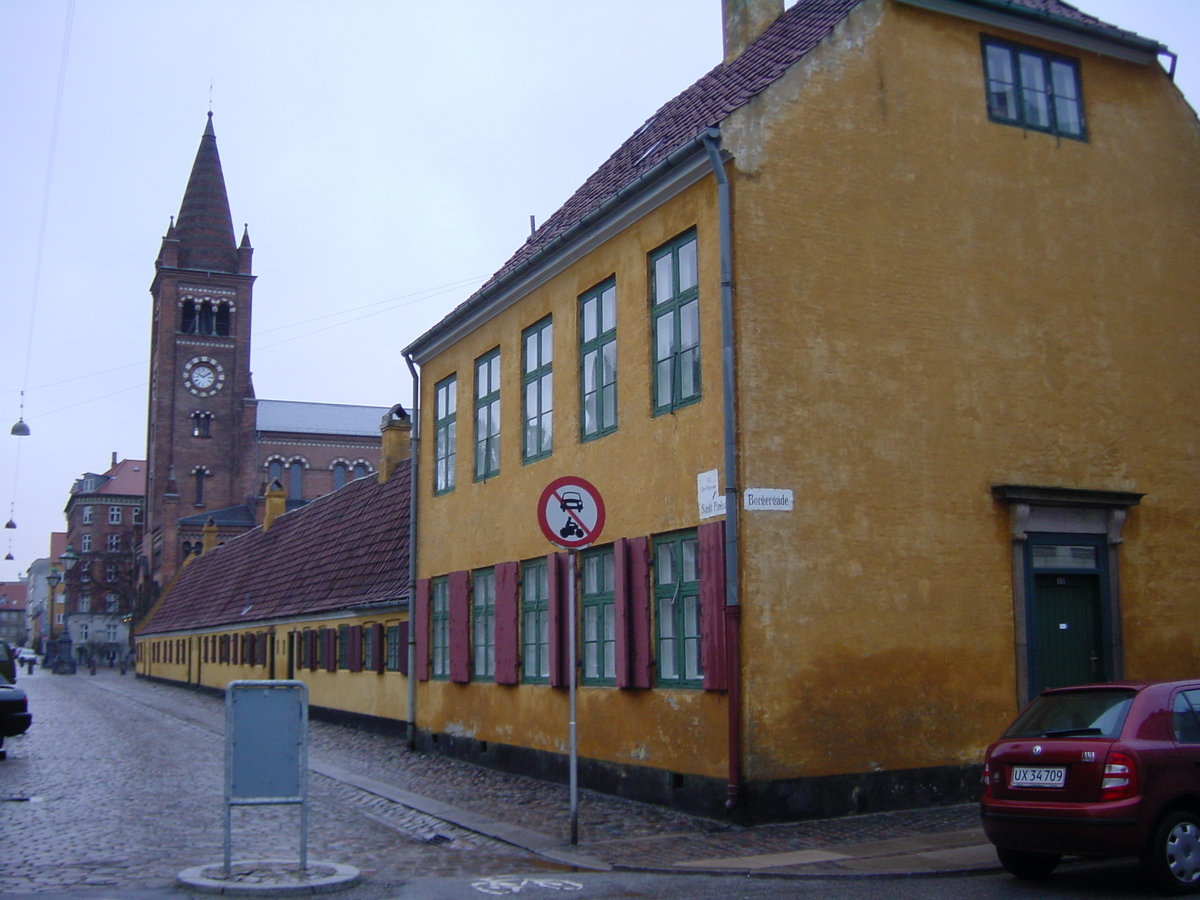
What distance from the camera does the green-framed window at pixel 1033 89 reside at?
1460cm

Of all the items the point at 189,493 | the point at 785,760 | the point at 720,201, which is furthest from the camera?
the point at 189,493

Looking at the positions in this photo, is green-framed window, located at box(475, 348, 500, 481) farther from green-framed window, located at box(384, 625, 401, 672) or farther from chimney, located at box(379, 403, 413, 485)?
chimney, located at box(379, 403, 413, 485)

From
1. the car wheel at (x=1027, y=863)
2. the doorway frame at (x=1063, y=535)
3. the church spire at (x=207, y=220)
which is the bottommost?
the car wheel at (x=1027, y=863)

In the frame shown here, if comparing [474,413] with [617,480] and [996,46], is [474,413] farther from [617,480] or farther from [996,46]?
[996,46]

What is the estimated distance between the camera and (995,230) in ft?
46.6

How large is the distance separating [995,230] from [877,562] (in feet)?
14.0

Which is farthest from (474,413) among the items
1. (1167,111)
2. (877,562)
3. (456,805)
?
(1167,111)

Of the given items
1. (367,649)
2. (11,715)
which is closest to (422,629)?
(367,649)

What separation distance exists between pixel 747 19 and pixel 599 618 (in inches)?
359

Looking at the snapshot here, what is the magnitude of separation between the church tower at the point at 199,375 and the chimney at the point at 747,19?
69922 millimetres

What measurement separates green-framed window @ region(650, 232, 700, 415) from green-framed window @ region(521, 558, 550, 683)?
3797 millimetres

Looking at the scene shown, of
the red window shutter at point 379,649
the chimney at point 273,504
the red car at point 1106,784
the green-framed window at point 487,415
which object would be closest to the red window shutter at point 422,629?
the green-framed window at point 487,415

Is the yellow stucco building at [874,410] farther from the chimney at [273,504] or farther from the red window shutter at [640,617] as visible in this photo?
the chimney at [273,504]

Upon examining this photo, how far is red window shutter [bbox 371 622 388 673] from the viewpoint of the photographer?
24.3m
